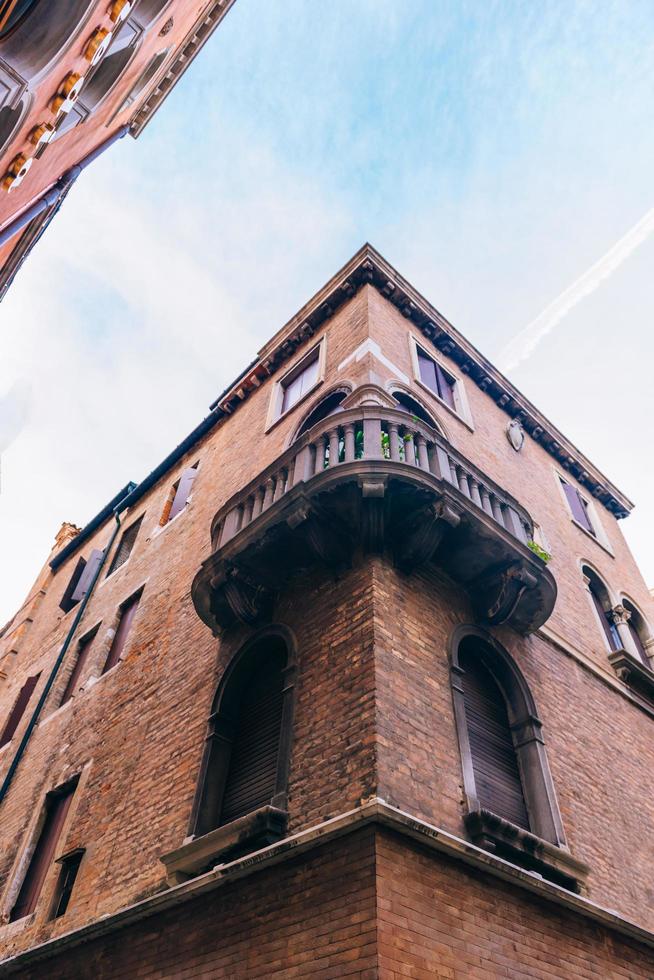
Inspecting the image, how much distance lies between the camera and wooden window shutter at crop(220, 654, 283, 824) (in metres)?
7.27

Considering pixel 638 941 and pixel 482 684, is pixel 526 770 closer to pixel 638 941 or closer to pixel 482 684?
pixel 482 684

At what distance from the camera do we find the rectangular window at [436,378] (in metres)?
13.1

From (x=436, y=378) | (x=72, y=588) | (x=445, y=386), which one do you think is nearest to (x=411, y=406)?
(x=436, y=378)

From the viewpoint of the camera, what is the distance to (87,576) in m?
17.1

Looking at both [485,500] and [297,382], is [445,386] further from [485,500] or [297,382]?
[485,500]

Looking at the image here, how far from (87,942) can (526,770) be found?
561 centimetres

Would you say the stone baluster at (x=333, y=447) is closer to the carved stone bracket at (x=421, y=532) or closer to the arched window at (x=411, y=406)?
the carved stone bracket at (x=421, y=532)

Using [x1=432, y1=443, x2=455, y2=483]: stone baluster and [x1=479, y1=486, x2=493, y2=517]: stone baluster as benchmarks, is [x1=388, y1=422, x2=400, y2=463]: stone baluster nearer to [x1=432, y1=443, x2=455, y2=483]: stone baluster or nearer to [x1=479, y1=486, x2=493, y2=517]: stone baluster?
[x1=432, y1=443, x2=455, y2=483]: stone baluster

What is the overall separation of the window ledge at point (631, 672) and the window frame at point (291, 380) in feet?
24.2

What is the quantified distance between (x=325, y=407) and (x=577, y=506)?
7.86 meters

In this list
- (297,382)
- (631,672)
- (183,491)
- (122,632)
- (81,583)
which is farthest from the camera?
(81,583)

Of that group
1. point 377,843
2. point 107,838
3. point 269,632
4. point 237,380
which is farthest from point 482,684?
point 237,380

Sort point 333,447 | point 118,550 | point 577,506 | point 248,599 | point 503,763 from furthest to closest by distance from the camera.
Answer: point 118,550 < point 577,506 < point 248,599 < point 333,447 < point 503,763

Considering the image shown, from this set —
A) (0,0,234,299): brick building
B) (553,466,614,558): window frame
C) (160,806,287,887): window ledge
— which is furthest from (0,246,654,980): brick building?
(0,0,234,299): brick building
